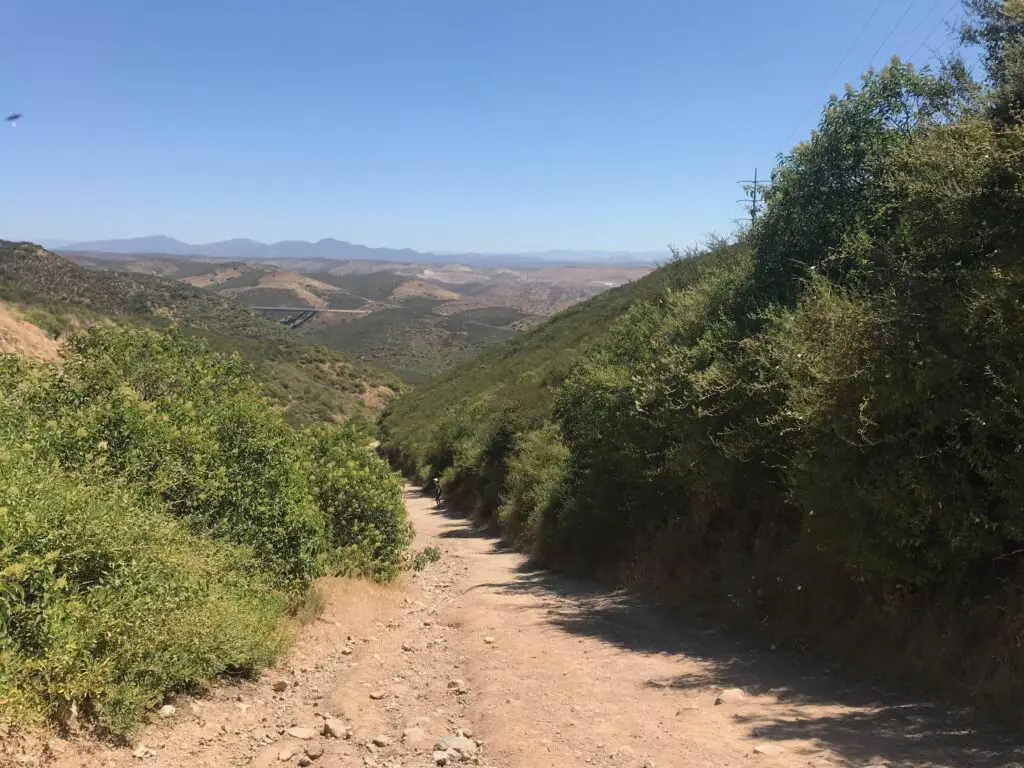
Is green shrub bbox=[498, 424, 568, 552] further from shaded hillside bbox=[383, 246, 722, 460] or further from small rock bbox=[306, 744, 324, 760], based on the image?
small rock bbox=[306, 744, 324, 760]

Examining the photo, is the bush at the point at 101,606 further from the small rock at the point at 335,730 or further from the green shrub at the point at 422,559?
the green shrub at the point at 422,559

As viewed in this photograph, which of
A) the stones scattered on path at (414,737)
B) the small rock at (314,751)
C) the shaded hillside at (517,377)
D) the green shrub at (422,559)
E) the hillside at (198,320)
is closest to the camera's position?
the small rock at (314,751)

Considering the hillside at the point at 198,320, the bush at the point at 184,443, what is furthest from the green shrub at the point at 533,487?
the hillside at the point at 198,320

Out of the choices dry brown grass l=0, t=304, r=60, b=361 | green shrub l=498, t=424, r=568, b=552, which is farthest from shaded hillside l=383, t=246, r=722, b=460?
dry brown grass l=0, t=304, r=60, b=361

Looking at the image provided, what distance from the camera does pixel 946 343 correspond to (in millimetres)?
6691

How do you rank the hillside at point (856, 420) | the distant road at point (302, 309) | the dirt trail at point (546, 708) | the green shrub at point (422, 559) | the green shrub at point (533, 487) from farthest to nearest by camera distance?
the distant road at point (302, 309) → the green shrub at point (533, 487) → the green shrub at point (422, 559) → the hillside at point (856, 420) → the dirt trail at point (546, 708)

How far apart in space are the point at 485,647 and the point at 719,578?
382cm

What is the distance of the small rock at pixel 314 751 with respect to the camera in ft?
17.7

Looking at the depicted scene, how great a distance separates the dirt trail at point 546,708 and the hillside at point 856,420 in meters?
0.81

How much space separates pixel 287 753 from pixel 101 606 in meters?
1.86

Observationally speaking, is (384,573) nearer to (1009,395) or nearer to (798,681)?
(798,681)

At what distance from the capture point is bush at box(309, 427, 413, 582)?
1137cm

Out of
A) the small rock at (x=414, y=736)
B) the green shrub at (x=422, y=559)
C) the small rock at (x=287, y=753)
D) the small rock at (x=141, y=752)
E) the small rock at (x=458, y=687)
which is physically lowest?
the green shrub at (x=422, y=559)

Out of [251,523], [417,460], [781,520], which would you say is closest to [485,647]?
[251,523]
